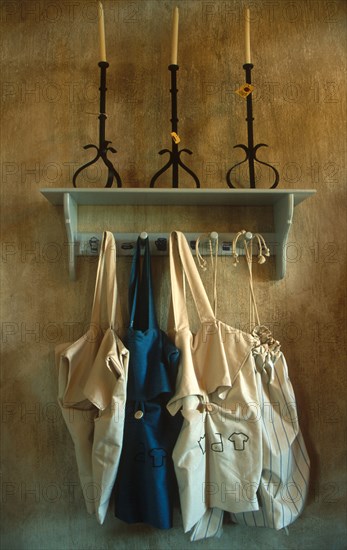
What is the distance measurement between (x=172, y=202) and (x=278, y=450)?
82 centimetres

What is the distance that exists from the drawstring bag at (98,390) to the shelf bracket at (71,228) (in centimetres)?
10

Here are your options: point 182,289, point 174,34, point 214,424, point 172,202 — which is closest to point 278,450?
point 214,424

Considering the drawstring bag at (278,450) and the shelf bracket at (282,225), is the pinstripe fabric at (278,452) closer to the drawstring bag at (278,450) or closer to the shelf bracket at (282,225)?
the drawstring bag at (278,450)

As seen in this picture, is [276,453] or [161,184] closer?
[276,453]

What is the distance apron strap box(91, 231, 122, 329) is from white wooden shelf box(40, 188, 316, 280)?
0.07m

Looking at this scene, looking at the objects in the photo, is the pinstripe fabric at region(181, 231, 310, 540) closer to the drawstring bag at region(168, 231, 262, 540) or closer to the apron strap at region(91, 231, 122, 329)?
the drawstring bag at region(168, 231, 262, 540)

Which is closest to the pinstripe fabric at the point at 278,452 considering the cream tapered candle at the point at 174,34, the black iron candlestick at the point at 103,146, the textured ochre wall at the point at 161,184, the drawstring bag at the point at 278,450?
the drawstring bag at the point at 278,450

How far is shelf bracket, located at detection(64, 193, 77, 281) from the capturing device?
1.24 m

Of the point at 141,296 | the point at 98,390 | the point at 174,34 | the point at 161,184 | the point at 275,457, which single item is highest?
the point at 174,34

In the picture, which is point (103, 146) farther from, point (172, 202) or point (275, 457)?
point (275, 457)

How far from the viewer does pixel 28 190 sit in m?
1.41

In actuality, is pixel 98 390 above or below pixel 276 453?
above

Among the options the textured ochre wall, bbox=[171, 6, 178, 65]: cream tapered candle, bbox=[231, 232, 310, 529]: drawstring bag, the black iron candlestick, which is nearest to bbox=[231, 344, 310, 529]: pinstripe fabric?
bbox=[231, 232, 310, 529]: drawstring bag

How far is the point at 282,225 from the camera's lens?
132 cm
